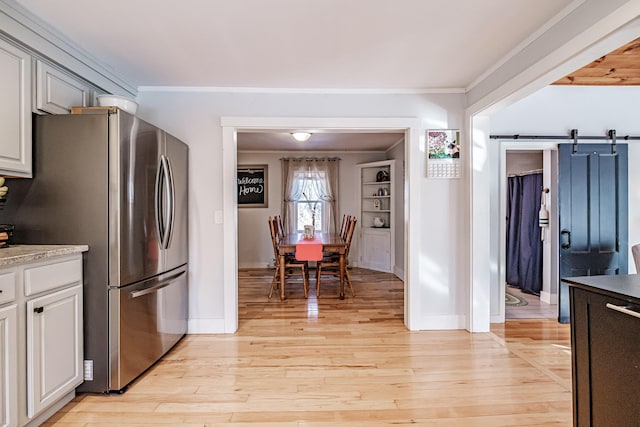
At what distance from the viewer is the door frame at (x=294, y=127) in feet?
10.4

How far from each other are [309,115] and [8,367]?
9.05 feet

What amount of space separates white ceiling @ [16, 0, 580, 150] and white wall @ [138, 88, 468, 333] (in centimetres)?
19

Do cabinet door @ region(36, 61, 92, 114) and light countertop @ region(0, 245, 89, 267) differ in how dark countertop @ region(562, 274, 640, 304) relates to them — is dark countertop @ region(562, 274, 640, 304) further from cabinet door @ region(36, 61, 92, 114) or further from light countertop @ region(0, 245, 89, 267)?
cabinet door @ region(36, 61, 92, 114)

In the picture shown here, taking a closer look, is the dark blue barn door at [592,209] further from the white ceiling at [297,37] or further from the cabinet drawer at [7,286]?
the cabinet drawer at [7,286]

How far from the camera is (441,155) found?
327 centimetres

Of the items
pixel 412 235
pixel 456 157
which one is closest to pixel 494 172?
pixel 456 157

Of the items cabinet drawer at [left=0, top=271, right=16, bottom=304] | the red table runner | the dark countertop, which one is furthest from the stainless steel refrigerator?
the dark countertop

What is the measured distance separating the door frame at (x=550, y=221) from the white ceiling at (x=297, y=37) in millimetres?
1044

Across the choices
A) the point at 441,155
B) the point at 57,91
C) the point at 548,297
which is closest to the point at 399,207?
the point at 548,297

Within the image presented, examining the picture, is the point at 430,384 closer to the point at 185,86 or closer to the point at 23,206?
the point at 23,206

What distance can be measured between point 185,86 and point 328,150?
3.75m

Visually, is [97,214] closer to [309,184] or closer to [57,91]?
[57,91]

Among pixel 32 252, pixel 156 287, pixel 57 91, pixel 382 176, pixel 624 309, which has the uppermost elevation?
pixel 57 91

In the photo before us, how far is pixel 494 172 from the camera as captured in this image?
11.4ft
